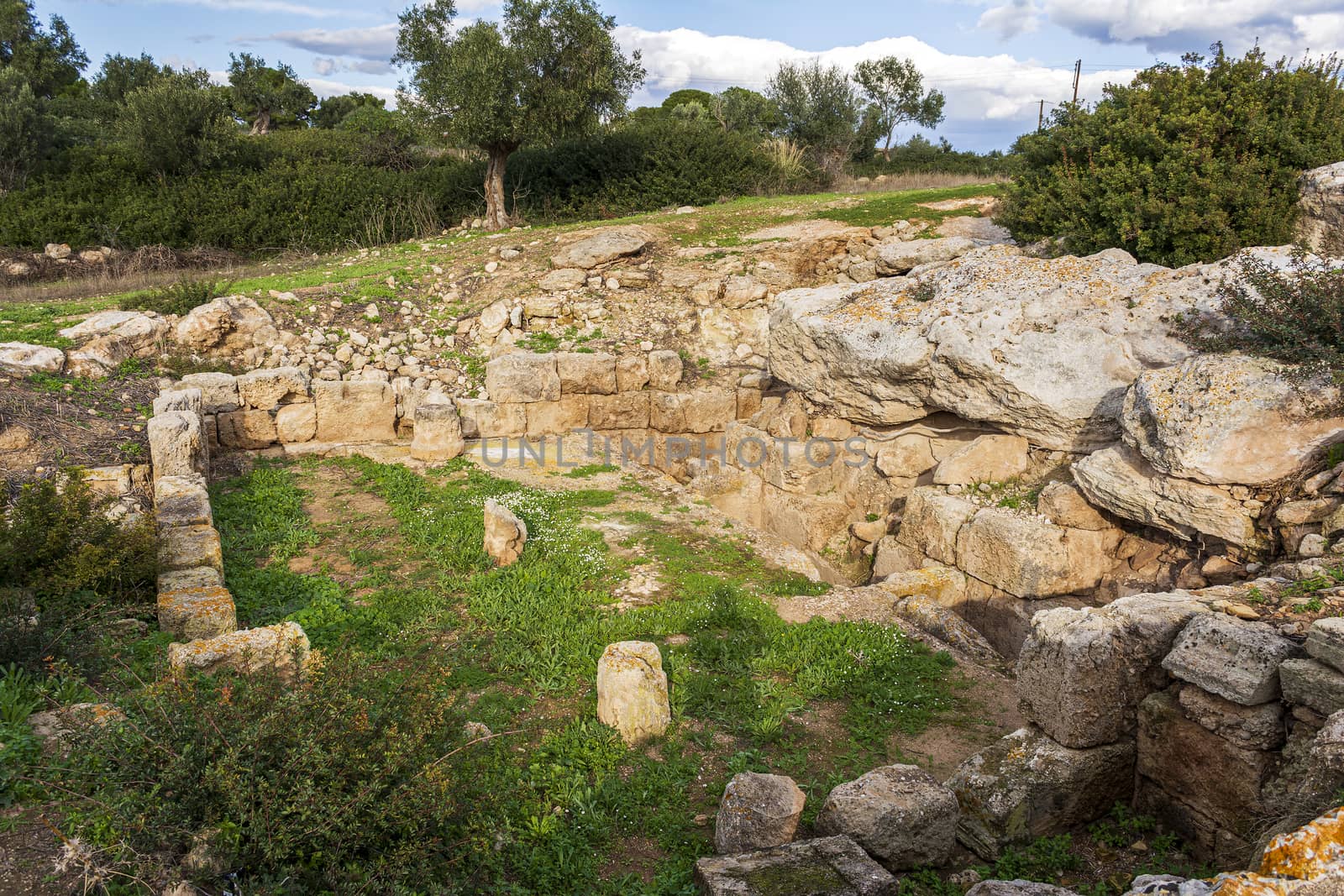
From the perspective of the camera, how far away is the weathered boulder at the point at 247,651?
521 centimetres

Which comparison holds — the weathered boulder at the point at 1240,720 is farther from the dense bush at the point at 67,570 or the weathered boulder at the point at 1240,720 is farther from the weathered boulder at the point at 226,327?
the weathered boulder at the point at 226,327

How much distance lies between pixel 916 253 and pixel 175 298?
1251 cm

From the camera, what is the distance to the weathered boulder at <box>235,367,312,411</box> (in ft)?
38.1

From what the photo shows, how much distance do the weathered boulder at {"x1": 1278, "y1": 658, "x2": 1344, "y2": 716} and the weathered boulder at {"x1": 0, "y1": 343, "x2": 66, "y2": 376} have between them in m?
13.6

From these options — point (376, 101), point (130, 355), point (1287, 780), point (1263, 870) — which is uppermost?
point (376, 101)

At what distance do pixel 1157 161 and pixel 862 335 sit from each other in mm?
4809

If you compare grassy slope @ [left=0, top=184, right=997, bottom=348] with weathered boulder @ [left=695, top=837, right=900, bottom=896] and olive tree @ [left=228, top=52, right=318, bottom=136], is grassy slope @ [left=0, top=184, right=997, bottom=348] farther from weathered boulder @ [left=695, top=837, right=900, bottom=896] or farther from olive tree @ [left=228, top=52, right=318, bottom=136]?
olive tree @ [left=228, top=52, right=318, bottom=136]

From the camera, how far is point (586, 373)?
12992 millimetres

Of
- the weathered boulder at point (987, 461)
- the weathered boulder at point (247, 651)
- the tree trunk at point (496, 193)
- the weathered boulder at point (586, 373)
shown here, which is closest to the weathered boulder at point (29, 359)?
the weathered boulder at point (586, 373)

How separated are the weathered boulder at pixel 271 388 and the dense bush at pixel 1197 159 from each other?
10.8m

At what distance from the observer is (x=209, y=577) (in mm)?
Answer: 6836

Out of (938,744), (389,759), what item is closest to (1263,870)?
(938,744)

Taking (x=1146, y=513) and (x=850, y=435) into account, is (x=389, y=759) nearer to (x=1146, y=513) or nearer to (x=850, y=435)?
(x=1146, y=513)

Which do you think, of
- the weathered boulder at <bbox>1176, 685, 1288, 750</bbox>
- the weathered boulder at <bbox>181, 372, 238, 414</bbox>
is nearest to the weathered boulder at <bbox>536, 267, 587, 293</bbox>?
the weathered boulder at <bbox>181, 372, 238, 414</bbox>
